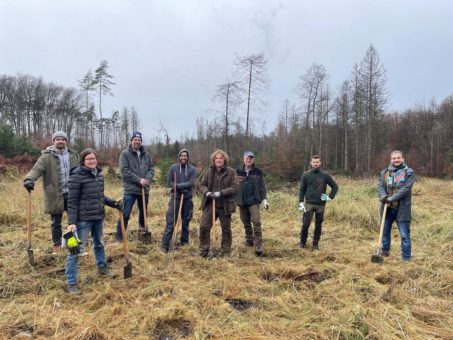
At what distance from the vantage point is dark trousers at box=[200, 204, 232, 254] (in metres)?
5.90

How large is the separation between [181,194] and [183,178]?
0.28 m

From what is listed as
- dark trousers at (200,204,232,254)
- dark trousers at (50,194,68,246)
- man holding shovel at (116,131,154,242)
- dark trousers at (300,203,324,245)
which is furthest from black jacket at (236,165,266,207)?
dark trousers at (50,194,68,246)

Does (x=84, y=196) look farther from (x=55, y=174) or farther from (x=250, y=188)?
(x=250, y=188)

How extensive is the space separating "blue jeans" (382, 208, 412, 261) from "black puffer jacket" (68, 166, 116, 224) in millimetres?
4494

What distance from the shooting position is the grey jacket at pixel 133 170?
6262mm

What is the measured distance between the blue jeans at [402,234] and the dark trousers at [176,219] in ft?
11.0

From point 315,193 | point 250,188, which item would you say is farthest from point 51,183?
point 315,193

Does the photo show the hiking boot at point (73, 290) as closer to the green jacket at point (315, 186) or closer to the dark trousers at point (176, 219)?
the dark trousers at point (176, 219)

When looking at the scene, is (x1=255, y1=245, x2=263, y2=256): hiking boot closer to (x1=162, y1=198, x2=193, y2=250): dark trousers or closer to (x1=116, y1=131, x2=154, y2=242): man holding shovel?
(x1=162, y1=198, x2=193, y2=250): dark trousers

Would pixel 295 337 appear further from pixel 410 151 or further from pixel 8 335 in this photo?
pixel 410 151

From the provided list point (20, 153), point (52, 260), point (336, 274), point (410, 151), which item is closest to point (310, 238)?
point (336, 274)

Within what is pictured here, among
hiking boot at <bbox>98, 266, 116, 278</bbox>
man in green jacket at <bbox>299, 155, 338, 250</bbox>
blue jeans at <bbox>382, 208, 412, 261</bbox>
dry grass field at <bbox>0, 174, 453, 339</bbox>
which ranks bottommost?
dry grass field at <bbox>0, 174, 453, 339</bbox>

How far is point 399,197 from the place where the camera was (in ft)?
18.5

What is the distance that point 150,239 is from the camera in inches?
265
